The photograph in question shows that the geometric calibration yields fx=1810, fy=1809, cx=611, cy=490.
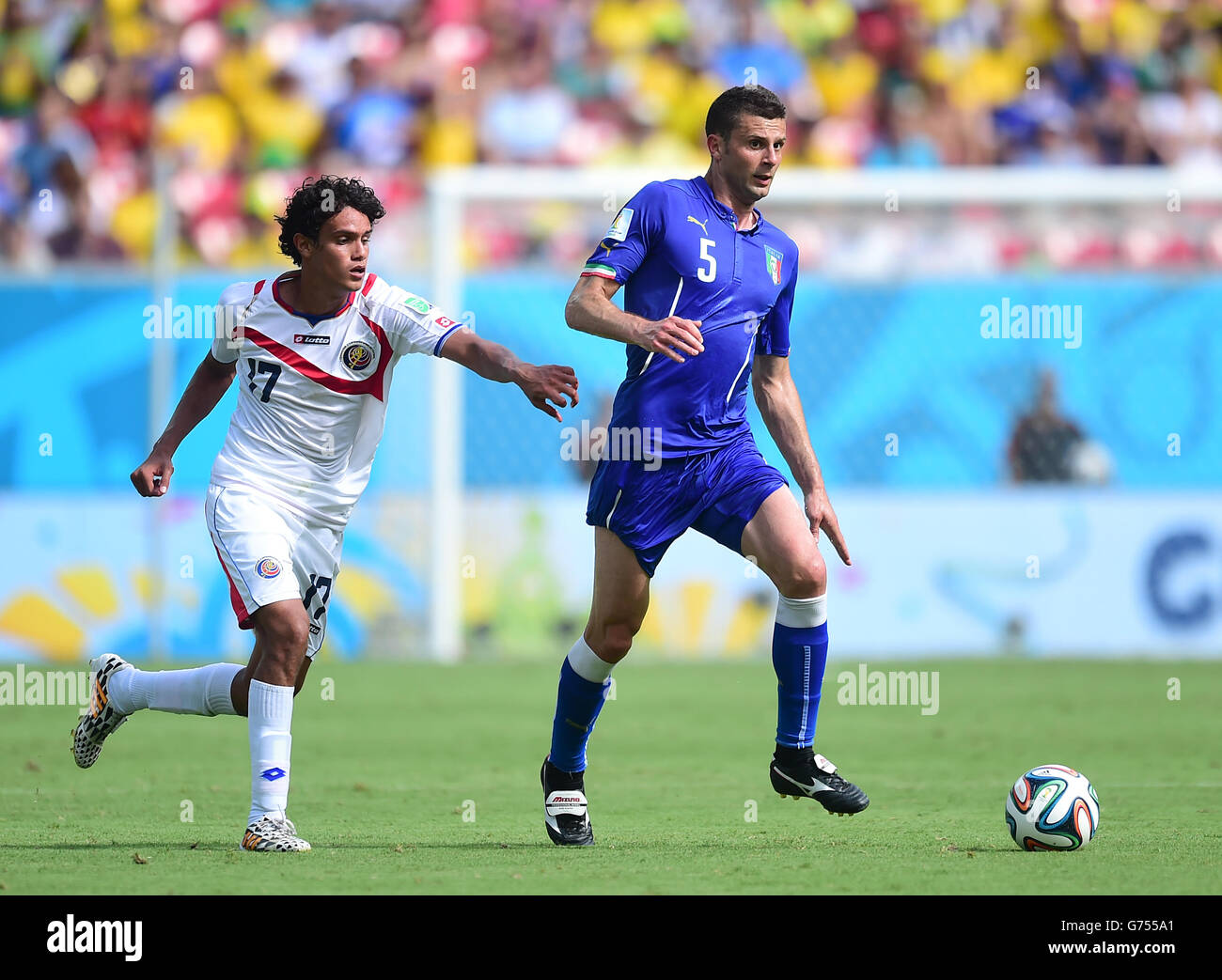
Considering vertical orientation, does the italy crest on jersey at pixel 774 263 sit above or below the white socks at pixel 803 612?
above

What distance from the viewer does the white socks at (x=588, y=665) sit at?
648 cm

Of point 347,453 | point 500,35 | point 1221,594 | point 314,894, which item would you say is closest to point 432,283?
point 500,35

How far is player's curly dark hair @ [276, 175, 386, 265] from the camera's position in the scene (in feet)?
20.6

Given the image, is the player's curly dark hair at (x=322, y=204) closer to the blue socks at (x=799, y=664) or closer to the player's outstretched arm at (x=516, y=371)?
the player's outstretched arm at (x=516, y=371)

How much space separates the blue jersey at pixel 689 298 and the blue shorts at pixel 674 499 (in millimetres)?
91

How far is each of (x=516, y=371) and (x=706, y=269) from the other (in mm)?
926

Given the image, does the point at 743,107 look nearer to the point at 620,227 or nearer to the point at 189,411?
the point at 620,227

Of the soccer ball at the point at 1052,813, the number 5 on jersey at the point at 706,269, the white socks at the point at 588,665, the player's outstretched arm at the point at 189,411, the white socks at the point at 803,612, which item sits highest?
the number 5 on jersey at the point at 706,269

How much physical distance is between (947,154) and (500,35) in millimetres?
4444

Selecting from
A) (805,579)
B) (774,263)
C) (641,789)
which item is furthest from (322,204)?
(641,789)

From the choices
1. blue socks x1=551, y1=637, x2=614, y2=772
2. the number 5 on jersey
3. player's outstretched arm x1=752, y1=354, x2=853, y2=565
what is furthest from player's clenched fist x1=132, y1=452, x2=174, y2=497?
player's outstretched arm x1=752, y1=354, x2=853, y2=565

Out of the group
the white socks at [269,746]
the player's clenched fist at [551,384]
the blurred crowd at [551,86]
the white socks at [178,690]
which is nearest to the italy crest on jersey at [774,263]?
the player's clenched fist at [551,384]
